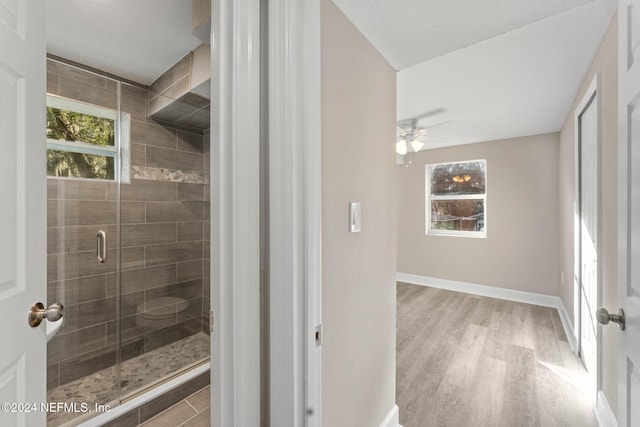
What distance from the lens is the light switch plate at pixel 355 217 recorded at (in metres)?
1.13

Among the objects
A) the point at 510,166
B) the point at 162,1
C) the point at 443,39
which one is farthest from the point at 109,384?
the point at 510,166

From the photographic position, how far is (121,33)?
170 centimetres

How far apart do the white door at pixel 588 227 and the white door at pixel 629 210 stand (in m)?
1.27

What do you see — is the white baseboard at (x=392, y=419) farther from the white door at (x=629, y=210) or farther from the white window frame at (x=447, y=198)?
the white window frame at (x=447, y=198)

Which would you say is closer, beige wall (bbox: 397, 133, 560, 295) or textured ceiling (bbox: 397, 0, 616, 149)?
textured ceiling (bbox: 397, 0, 616, 149)

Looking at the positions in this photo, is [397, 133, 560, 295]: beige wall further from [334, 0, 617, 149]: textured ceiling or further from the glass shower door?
the glass shower door

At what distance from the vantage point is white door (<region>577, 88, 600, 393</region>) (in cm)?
190

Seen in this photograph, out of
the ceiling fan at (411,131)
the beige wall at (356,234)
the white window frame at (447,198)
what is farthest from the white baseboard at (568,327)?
the ceiling fan at (411,131)

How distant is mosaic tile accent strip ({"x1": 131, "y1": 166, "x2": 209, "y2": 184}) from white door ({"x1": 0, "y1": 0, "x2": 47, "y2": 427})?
6.19ft

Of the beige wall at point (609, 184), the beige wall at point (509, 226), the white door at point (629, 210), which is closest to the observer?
the white door at point (629, 210)

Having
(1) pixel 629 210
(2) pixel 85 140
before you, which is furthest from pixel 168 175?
(1) pixel 629 210

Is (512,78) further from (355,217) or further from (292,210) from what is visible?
(292,210)

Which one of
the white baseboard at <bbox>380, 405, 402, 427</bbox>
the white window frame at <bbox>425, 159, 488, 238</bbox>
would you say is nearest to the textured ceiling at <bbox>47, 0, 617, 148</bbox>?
the white window frame at <bbox>425, 159, 488, 238</bbox>

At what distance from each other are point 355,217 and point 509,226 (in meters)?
3.72
